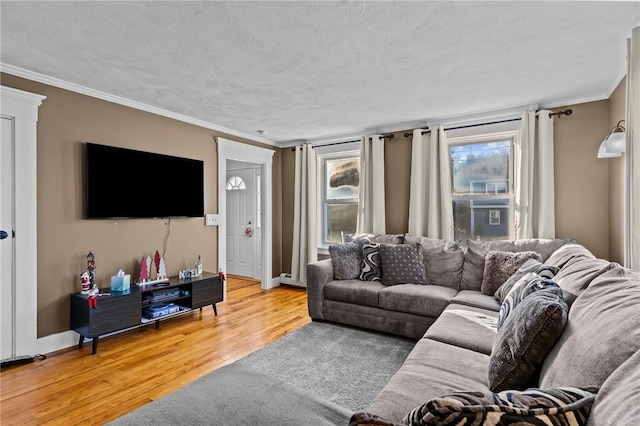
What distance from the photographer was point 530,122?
3441 mm

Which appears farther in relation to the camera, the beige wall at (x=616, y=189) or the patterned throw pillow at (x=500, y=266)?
the patterned throw pillow at (x=500, y=266)

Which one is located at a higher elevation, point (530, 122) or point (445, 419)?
point (530, 122)

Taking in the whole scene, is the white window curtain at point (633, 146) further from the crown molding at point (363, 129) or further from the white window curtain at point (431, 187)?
the white window curtain at point (431, 187)

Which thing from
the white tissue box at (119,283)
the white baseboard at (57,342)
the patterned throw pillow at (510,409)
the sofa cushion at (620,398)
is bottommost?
the white baseboard at (57,342)

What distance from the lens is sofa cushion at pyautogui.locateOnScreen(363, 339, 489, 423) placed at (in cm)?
124

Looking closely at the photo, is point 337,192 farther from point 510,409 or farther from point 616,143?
point 510,409

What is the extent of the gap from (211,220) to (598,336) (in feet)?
13.2

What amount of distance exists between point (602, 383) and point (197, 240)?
4021 millimetres

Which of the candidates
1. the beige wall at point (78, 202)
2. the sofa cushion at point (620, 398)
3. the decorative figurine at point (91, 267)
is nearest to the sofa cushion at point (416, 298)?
the sofa cushion at point (620, 398)

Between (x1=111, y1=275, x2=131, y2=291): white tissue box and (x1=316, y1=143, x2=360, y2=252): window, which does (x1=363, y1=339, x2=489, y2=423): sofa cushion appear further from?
(x1=316, y1=143, x2=360, y2=252): window

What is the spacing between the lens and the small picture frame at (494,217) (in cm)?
388

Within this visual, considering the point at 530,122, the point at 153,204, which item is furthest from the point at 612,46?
the point at 153,204

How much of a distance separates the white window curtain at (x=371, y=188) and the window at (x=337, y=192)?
1.06 ft

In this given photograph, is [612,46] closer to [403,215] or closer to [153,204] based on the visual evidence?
[403,215]
